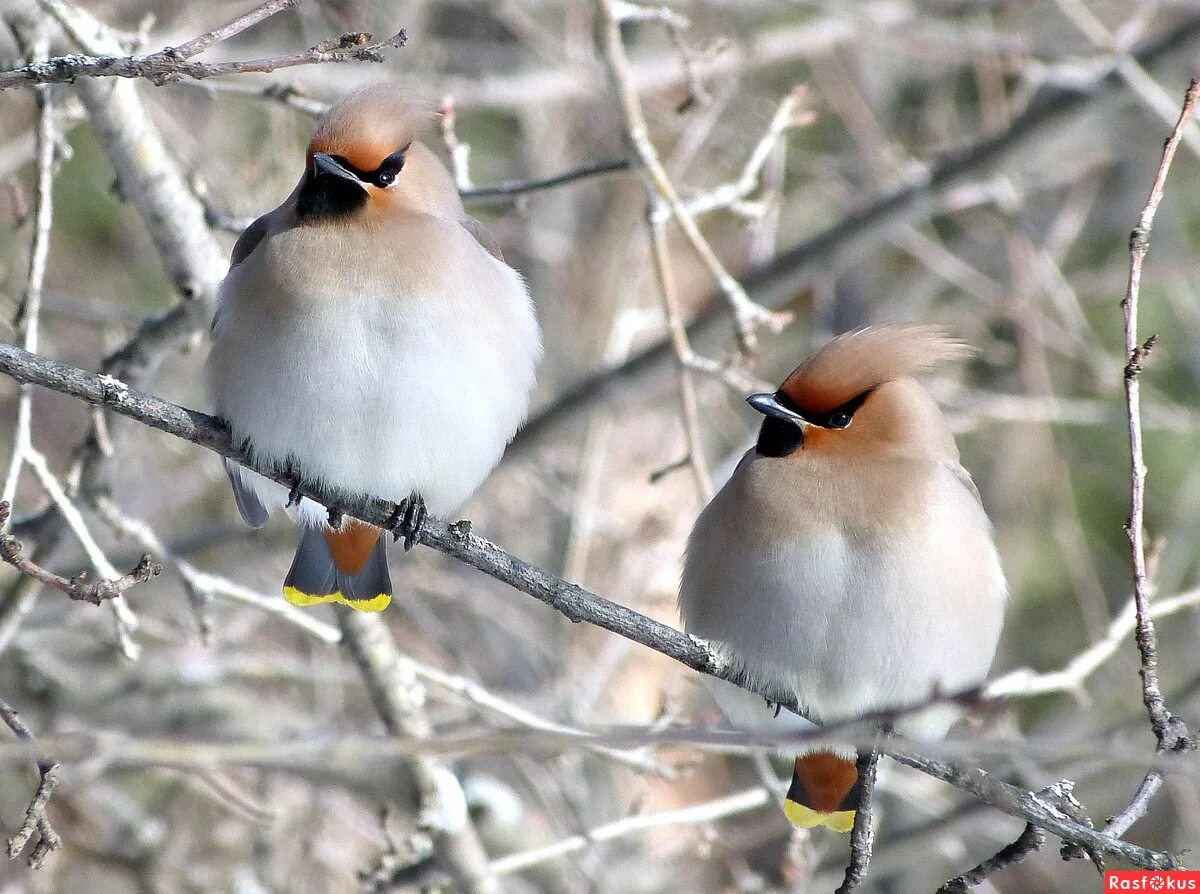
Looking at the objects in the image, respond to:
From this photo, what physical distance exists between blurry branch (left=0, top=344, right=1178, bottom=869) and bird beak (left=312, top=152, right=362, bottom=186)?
2.25 feet

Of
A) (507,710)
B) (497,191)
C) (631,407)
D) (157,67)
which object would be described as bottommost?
(507,710)

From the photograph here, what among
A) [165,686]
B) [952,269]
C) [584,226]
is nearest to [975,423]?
[952,269]

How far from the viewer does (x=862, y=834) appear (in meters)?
3.11

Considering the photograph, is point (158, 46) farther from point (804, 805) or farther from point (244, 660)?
point (804, 805)

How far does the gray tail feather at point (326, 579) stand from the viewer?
420 cm

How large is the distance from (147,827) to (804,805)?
2682mm

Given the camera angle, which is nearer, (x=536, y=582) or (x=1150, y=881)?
(x=536, y=582)

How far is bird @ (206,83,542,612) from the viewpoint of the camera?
369 cm

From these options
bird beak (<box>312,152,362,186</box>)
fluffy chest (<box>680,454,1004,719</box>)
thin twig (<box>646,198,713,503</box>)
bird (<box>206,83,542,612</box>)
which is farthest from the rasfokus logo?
bird beak (<box>312,152,362,186</box>)

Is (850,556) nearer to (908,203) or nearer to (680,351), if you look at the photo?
(680,351)

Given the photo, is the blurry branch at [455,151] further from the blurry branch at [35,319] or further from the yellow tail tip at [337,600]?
the yellow tail tip at [337,600]

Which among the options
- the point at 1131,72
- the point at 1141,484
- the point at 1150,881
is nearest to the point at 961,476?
the point at 1150,881

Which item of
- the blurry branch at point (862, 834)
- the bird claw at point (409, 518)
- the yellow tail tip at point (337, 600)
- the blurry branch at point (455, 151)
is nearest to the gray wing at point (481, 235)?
the blurry branch at point (455, 151)

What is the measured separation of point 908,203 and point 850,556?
2.87 m
